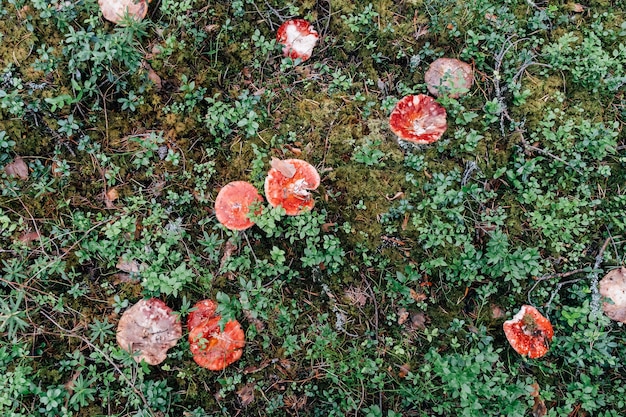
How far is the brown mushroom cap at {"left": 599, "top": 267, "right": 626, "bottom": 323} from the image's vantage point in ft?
11.5

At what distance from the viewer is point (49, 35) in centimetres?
362

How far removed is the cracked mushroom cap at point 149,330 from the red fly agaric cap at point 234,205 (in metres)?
0.76

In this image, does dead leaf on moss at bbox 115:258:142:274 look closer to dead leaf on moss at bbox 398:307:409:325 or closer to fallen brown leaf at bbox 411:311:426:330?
dead leaf on moss at bbox 398:307:409:325

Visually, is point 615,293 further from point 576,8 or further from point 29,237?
point 29,237

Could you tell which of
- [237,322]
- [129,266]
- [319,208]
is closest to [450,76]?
[319,208]

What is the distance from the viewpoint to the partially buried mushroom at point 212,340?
10.7 ft

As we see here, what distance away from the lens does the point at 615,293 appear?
3.53 metres

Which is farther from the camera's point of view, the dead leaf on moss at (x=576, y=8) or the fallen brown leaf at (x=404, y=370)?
the dead leaf on moss at (x=576, y=8)

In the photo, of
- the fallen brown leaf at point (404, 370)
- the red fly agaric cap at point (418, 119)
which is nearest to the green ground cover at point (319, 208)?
the fallen brown leaf at point (404, 370)

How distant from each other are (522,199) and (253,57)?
2458 mm

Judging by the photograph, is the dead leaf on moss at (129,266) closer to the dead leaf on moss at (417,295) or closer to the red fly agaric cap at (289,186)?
the red fly agaric cap at (289,186)

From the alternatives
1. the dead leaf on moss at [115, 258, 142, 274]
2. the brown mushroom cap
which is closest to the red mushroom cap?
the dead leaf on moss at [115, 258, 142, 274]

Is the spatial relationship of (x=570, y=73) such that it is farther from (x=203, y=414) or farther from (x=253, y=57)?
(x=203, y=414)

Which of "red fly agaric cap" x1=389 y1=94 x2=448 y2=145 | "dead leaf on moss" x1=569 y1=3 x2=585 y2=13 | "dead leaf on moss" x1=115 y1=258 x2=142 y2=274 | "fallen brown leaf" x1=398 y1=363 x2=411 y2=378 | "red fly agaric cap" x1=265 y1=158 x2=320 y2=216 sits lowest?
"fallen brown leaf" x1=398 y1=363 x2=411 y2=378
